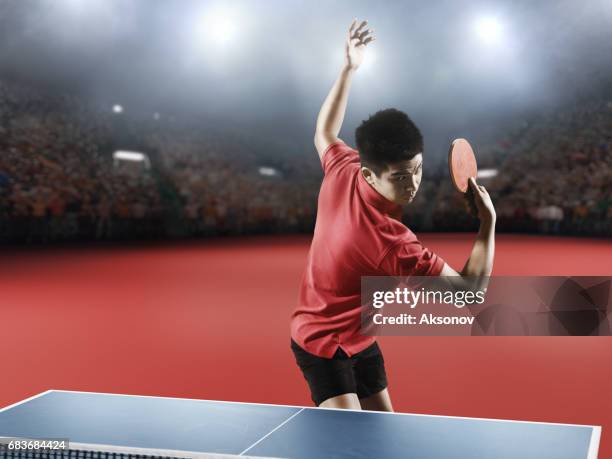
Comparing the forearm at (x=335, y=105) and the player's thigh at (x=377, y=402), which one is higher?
the forearm at (x=335, y=105)

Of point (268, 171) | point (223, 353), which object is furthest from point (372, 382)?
point (268, 171)

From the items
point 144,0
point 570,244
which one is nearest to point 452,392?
point 570,244

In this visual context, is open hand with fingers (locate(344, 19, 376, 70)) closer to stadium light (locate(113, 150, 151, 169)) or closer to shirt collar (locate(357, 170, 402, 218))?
shirt collar (locate(357, 170, 402, 218))

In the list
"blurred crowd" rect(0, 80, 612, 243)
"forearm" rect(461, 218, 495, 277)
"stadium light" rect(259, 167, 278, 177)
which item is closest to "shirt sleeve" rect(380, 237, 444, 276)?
"forearm" rect(461, 218, 495, 277)

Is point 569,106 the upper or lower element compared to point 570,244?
upper

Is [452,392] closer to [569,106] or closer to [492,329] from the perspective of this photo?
[492,329]

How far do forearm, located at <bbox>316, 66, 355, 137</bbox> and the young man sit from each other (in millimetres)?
279

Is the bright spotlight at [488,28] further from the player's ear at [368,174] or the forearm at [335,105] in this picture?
the player's ear at [368,174]

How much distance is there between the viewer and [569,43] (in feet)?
70.6

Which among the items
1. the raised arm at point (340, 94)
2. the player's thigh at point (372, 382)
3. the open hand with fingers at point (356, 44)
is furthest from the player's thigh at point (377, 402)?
the open hand with fingers at point (356, 44)

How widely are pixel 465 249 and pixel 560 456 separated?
13.5 m

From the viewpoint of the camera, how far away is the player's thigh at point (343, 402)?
2.58 metres

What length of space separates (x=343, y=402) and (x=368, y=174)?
832mm

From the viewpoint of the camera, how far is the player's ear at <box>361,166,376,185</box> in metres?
2.70
